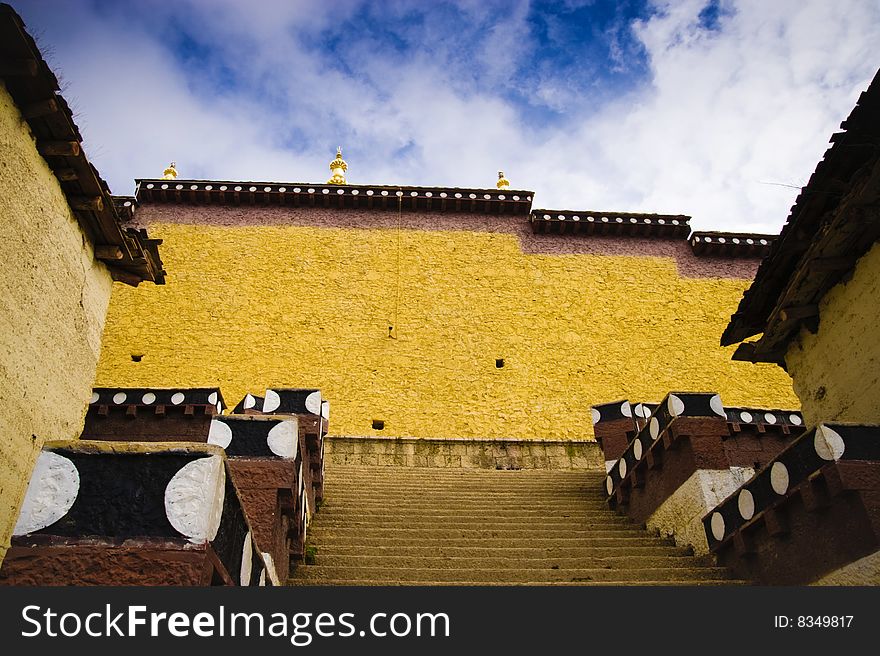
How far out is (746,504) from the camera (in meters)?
4.29

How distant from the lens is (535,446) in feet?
38.8

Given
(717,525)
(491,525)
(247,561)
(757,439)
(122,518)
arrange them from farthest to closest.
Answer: (757,439) → (491,525) → (717,525) → (247,561) → (122,518)

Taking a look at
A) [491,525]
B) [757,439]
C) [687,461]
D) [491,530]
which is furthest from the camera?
[757,439]

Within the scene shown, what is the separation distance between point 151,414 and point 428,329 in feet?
23.9

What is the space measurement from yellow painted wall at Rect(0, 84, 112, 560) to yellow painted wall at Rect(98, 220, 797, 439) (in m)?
7.55

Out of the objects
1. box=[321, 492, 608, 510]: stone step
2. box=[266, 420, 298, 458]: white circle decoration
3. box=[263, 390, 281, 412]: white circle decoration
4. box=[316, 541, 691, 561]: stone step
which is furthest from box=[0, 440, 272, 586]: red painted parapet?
box=[321, 492, 608, 510]: stone step

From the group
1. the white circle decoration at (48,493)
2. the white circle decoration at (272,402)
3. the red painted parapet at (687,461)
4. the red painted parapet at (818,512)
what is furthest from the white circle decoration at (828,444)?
the white circle decoration at (272,402)

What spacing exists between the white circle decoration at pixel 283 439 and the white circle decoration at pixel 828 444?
283 cm

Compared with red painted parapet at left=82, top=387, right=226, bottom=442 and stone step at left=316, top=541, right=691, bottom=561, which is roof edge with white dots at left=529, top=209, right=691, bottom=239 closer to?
red painted parapet at left=82, top=387, right=226, bottom=442

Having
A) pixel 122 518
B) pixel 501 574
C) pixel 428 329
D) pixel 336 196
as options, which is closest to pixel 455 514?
pixel 501 574

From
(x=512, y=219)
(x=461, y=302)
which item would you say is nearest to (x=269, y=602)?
(x=461, y=302)

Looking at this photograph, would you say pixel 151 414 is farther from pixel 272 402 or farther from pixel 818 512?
pixel 818 512

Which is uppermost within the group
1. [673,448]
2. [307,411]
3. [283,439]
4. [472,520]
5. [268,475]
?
[307,411]

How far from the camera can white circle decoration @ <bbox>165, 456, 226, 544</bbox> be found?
2.12 meters
